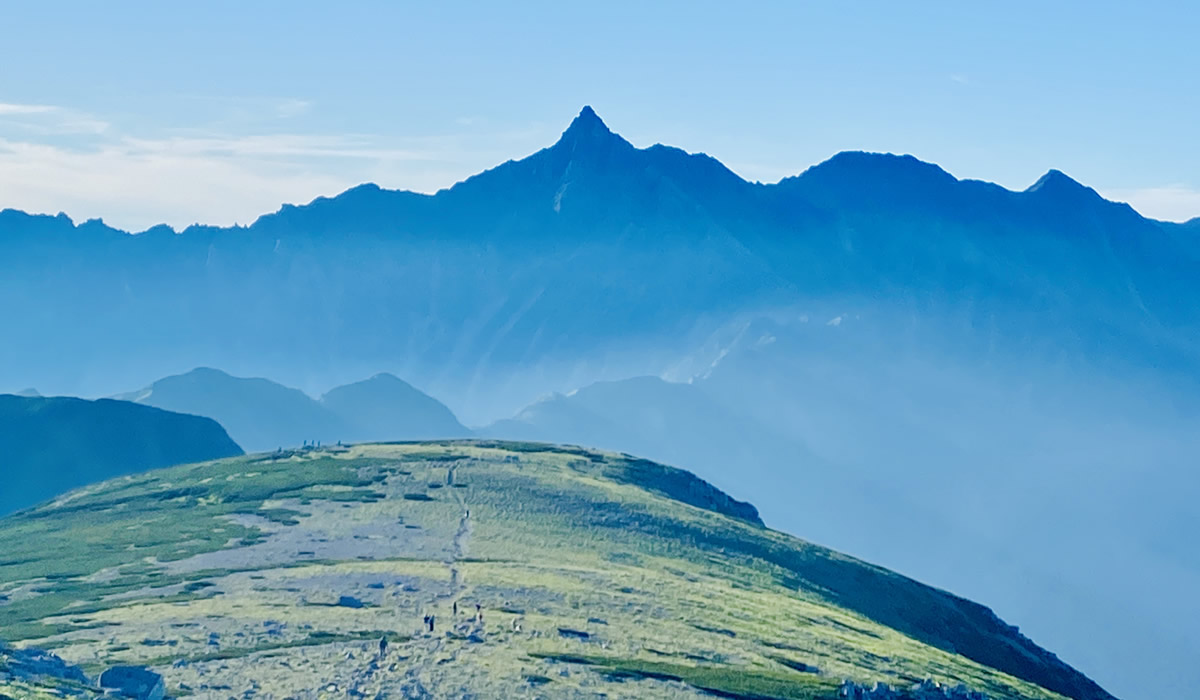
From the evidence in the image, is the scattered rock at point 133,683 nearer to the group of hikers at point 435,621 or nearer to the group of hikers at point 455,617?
the group of hikers at point 435,621

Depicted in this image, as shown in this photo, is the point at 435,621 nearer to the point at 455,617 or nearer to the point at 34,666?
the point at 455,617

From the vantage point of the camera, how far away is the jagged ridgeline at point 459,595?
304 ft

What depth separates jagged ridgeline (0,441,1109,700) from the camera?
92625mm

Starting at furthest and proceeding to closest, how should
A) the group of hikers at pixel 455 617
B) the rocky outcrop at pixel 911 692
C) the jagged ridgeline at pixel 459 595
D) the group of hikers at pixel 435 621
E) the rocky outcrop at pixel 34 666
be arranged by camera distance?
the group of hikers at pixel 455 617, the rocky outcrop at pixel 911 692, the group of hikers at pixel 435 621, the jagged ridgeline at pixel 459 595, the rocky outcrop at pixel 34 666

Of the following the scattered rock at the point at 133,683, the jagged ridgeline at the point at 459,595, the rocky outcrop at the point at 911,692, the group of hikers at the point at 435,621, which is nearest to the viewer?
the scattered rock at the point at 133,683

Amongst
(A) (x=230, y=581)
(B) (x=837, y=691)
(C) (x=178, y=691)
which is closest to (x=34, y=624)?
(A) (x=230, y=581)

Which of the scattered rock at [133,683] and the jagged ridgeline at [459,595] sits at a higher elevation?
the jagged ridgeline at [459,595]

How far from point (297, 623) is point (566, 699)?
23766 millimetres

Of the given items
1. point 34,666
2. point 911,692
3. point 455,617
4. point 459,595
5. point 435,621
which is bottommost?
point 34,666

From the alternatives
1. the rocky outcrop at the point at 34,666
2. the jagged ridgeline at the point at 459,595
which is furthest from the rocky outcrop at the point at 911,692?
the rocky outcrop at the point at 34,666

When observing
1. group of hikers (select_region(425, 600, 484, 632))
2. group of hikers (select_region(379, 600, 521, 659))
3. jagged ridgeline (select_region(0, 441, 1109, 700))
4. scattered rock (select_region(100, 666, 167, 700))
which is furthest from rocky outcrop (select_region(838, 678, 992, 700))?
scattered rock (select_region(100, 666, 167, 700))

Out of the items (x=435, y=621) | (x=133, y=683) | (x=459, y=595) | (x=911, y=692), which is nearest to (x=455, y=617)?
(x=435, y=621)

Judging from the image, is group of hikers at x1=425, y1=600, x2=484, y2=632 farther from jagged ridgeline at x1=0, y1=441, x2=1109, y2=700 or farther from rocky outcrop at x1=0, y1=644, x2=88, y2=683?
Result: rocky outcrop at x1=0, y1=644, x2=88, y2=683

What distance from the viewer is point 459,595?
11506 centimetres
